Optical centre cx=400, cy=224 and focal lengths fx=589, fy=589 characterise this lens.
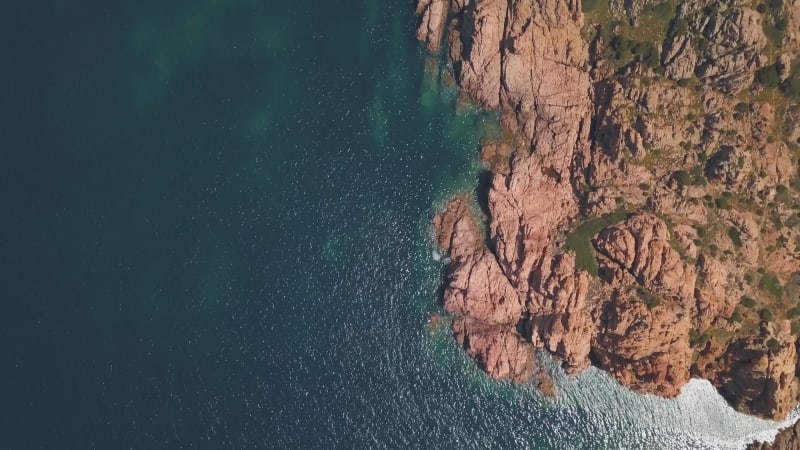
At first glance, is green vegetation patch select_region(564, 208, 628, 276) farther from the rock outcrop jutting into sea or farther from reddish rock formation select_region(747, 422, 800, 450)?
reddish rock formation select_region(747, 422, 800, 450)

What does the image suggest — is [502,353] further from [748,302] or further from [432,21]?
[432,21]

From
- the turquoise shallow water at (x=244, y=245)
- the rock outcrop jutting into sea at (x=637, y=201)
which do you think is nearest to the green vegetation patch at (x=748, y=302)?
the rock outcrop jutting into sea at (x=637, y=201)

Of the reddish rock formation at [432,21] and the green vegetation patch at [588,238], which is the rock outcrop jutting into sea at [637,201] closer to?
the green vegetation patch at [588,238]

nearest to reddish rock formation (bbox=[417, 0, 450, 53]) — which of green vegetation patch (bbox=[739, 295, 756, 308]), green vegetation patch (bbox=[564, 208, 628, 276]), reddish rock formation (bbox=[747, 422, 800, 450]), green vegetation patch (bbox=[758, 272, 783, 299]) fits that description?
green vegetation patch (bbox=[564, 208, 628, 276])

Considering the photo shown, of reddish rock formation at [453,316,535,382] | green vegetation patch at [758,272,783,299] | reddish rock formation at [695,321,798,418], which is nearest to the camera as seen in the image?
reddish rock formation at [695,321,798,418]

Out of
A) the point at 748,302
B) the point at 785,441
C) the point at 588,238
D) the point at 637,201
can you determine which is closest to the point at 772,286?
the point at 748,302

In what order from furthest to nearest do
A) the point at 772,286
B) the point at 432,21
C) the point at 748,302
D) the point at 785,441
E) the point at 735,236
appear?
the point at 432,21, the point at 785,441, the point at 735,236, the point at 772,286, the point at 748,302
